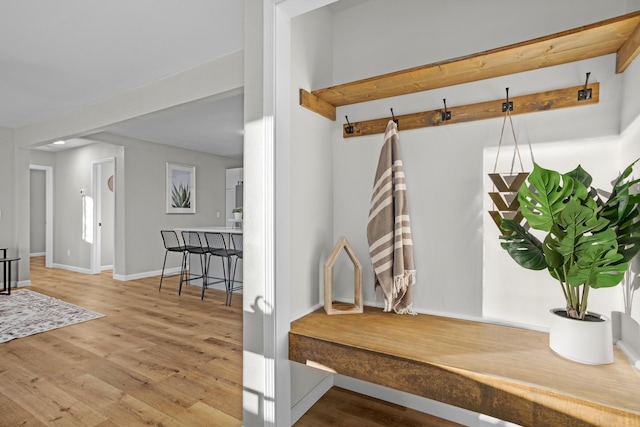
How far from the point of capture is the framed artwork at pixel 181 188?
6547 millimetres

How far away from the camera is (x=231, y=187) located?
24.9 feet

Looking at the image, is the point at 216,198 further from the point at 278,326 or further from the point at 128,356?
the point at 278,326

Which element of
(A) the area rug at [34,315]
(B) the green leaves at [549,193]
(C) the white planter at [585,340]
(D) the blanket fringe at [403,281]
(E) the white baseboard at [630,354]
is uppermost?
(B) the green leaves at [549,193]

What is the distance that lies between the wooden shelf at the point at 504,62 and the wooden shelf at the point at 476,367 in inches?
49.7

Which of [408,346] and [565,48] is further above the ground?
[565,48]

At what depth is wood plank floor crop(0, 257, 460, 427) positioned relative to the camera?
1.94 metres

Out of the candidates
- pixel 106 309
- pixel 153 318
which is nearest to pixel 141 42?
pixel 153 318

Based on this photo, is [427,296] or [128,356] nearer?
[427,296]

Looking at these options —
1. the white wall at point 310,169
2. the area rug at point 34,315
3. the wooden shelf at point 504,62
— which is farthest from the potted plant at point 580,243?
the area rug at point 34,315

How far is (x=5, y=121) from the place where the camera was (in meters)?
5.03

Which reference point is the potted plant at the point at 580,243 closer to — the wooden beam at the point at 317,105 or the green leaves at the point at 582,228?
the green leaves at the point at 582,228

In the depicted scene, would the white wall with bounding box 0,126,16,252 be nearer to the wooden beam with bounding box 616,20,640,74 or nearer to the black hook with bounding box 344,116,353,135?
the black hook with bounding box 344,116,353,135

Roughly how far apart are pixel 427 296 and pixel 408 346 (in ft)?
1.83

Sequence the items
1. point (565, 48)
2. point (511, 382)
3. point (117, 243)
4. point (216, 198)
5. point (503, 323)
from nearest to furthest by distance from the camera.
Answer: point (511, 382) < point (565, 48) < point (503, 323) < point (117, 243) < point (216, 198)
